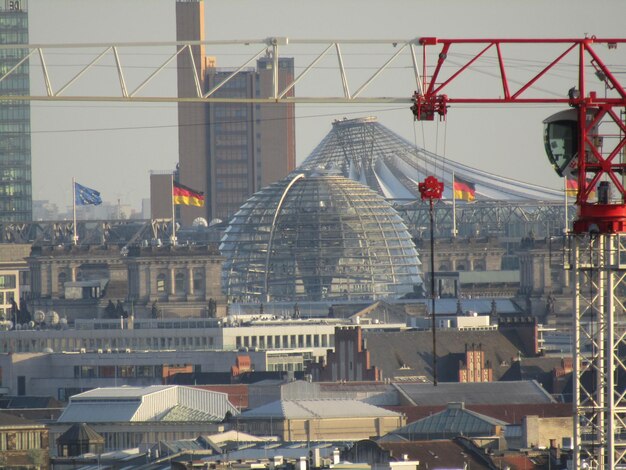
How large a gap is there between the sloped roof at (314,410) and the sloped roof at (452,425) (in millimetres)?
6636

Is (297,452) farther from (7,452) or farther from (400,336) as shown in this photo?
(400,336)

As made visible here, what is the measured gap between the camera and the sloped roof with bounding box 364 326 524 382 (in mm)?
152875

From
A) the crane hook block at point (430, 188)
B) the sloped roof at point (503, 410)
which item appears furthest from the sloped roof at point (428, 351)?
the crane hook block at point (430, 188)

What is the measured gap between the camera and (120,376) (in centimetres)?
16112

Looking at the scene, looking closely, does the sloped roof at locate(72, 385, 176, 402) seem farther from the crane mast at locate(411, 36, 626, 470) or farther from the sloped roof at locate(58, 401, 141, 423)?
the crane mast at locate(411, 36, 626, 470)

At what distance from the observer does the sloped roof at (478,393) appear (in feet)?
417

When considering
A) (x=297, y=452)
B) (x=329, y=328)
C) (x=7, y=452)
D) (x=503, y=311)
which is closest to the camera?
(x=297, y=452)

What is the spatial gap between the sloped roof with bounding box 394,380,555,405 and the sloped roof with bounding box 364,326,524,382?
57.6 ft

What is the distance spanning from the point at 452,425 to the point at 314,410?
10609 millimetres

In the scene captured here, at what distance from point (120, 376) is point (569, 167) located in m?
116

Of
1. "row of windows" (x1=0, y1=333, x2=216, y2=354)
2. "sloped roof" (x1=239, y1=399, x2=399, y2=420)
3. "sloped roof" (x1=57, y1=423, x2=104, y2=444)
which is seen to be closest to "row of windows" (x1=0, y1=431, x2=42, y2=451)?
"sloped roof" (x1=57, y1=423, x2=104, y2=444)

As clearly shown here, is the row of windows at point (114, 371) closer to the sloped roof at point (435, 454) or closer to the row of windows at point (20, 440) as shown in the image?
the row of windows at point (20, 440)

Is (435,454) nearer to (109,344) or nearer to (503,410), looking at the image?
(503,410)

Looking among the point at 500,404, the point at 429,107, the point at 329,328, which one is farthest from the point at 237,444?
the point at 329,328
